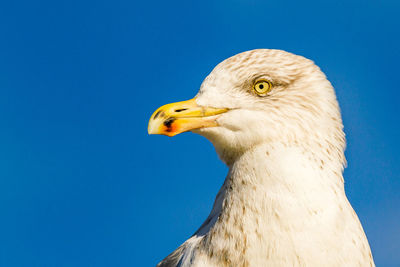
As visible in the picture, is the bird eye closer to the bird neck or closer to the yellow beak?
the yellow beak

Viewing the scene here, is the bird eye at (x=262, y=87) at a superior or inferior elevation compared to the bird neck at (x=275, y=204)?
superior

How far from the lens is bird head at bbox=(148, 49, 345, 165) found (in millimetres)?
3742

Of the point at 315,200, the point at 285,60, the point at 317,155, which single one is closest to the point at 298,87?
the point at 285,60

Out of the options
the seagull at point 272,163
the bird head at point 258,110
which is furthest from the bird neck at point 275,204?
the bird head at point 258,110

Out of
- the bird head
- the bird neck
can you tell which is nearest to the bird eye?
the bird head

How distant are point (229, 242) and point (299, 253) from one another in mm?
462

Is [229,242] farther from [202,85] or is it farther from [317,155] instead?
[202,85]

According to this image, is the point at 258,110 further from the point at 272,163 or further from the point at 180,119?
the point at 180,119

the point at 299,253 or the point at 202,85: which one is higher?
the point at 202,85

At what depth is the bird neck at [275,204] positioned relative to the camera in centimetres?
349

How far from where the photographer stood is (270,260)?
3.48 m

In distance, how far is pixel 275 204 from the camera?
353cm

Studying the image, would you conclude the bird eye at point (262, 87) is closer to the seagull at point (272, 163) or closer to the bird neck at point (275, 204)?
the seagull at point (272, 163)

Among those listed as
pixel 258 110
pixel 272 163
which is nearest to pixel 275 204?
pixel 272 163
